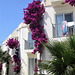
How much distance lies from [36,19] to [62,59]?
7.46 meters

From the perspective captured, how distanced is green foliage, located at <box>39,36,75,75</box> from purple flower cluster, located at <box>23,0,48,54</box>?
5.63 m

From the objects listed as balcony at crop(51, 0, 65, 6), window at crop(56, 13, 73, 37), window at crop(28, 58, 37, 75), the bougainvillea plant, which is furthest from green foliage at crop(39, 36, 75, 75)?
the bougainvillea plant

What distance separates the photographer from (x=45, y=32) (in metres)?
13.0

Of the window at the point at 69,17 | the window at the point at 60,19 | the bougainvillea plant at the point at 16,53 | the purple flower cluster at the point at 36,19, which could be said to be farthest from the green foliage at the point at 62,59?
the bougainvillea plant at the point at 16,53

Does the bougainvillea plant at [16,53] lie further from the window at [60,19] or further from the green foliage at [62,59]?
the green foliage at [62,59]

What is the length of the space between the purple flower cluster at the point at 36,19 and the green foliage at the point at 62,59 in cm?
563

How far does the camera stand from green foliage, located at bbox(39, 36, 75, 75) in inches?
248

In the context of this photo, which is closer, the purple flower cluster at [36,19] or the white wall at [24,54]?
the purple flower cluster at [36,19]

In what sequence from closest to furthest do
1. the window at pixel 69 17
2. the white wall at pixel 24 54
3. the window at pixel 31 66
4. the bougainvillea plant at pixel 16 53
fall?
the window at pixel 69 17 → the window at pixel 31 66 → the white wall at pixel 24 54 → the bougainvillea plant at pixel 16 53

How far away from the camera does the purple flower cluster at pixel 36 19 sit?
1273 cm

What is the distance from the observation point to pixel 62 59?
20.5ft

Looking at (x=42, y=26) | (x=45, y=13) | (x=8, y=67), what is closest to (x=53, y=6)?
(x=45, y=13)

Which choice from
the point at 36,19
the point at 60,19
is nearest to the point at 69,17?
the point at 60,19

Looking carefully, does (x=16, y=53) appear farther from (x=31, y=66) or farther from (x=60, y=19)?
(x=60, y=19)
